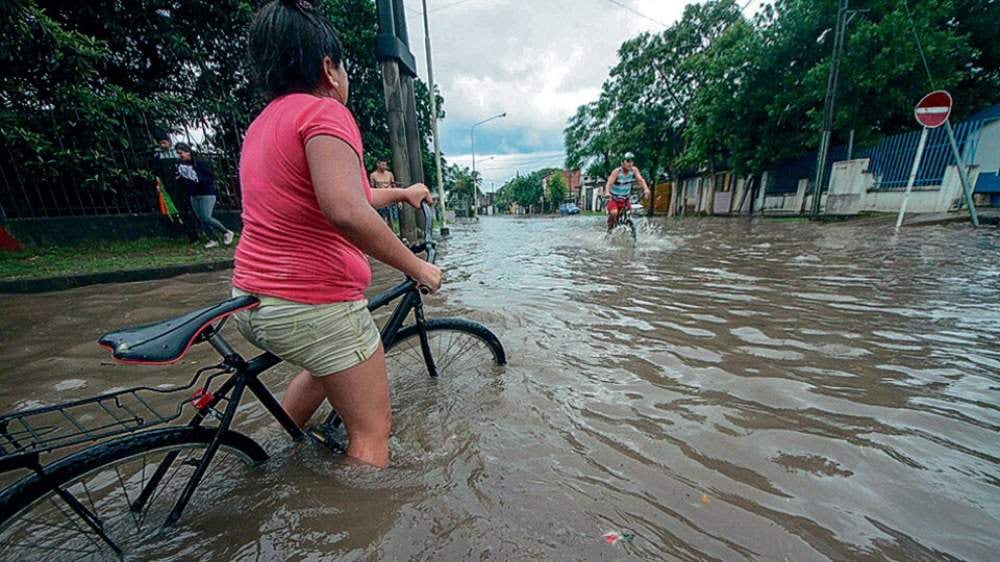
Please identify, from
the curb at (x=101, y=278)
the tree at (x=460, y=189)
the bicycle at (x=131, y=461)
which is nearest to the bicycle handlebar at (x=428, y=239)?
the bicycle at (x=131, y=461)

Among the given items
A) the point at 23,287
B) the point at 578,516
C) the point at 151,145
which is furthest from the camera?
the point at 151,145

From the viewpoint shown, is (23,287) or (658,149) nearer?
(23,287)

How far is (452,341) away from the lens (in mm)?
2309

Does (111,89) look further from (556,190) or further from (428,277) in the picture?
(556,190)

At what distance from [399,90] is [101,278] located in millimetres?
5228

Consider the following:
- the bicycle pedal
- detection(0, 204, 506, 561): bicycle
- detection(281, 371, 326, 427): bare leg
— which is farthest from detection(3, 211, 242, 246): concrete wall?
the bicycle pedal

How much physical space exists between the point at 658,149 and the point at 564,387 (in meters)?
24.6

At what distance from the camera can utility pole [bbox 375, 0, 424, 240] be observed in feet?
21.6

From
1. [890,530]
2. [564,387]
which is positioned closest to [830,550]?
[890,530]

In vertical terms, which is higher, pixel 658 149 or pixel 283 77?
pixel 658 149

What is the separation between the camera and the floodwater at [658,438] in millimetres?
1212

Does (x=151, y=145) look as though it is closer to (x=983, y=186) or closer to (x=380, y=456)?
(x=380, y=456)

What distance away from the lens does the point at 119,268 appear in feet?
16.5

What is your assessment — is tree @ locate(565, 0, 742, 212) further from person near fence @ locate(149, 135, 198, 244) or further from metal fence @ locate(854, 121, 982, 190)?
person near fence @ locate(149, 135, 198, 244)
